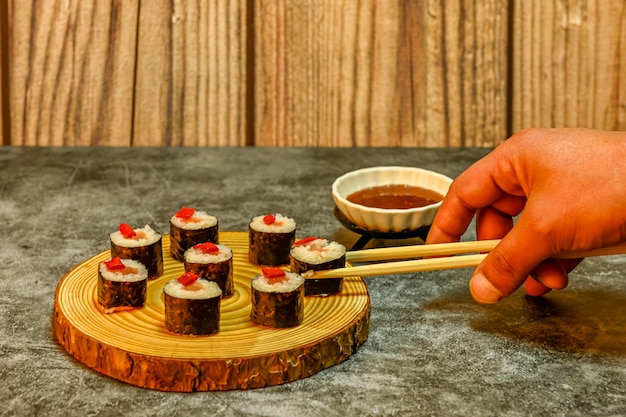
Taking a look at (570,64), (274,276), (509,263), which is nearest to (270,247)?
(274,276)

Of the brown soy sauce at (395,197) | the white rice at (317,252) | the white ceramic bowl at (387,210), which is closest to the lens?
the white rice at (317,252)

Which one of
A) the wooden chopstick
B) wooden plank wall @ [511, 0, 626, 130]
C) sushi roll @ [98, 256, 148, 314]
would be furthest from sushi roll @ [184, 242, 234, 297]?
wooden plank wall @ [511, 0, 626, 130]

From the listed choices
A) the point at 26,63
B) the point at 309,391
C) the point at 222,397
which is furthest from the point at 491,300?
the point at 26,63

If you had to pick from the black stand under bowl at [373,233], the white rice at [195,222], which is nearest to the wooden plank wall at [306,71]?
the black stand under bowl at [373,233]

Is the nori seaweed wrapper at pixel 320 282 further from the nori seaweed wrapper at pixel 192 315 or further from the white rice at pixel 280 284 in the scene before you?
the nori seaweed wrapper at pixel 192 315

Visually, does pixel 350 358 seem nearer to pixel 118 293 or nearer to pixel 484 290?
pixel 484 290

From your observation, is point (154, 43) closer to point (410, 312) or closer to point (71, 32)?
point (71, 32)
